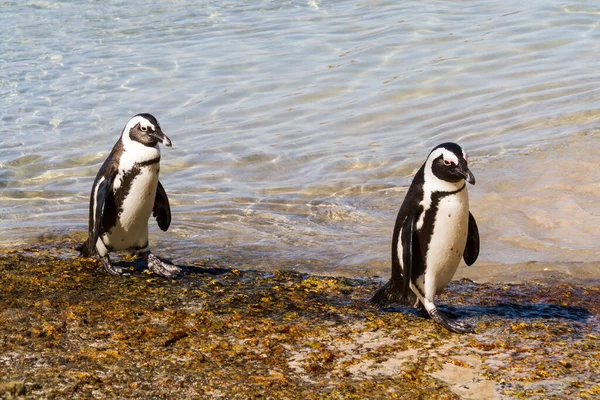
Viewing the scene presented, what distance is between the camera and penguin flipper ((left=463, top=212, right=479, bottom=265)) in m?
4.30

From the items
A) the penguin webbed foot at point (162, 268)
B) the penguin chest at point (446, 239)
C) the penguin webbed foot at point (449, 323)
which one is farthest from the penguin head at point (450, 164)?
the penguin webbed foot at point (162, 268)

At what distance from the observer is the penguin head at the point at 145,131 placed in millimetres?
4742

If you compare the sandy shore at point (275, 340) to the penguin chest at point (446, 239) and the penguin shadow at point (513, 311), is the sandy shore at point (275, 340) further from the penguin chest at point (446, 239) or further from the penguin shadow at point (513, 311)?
the penguin chest at point (446, 239)

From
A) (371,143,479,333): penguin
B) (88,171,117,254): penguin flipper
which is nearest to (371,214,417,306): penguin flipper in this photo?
(371,143,479,333): penguin

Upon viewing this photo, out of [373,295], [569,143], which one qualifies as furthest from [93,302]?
[569,143]

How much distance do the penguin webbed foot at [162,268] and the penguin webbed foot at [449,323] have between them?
5.12ft

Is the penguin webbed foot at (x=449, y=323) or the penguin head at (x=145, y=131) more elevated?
the penguin head at (x=145, y=131)

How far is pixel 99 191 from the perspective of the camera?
4.81 m

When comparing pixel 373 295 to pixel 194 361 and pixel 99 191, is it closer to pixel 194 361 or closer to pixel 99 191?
pixel 194 361

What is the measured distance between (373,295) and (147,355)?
1362mm

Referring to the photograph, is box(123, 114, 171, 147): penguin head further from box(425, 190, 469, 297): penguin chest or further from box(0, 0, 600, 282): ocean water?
box(425, 190, 469, 297): penguin chest

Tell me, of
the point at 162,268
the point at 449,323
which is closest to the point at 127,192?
the point at 162,268

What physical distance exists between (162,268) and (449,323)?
1761mm

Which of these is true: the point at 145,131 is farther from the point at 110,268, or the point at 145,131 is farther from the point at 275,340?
the point at 275,340
